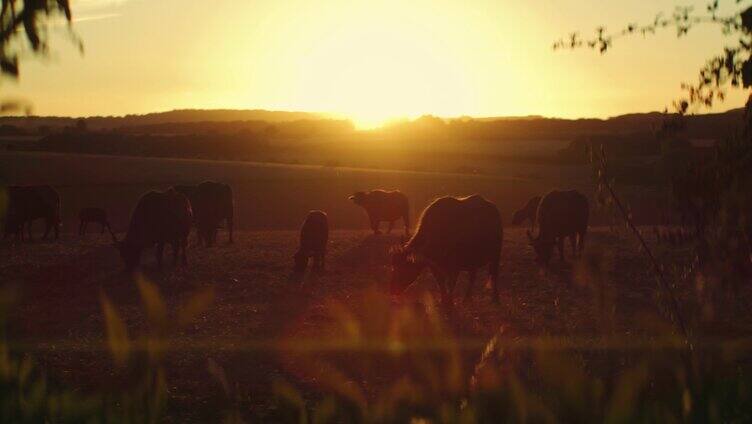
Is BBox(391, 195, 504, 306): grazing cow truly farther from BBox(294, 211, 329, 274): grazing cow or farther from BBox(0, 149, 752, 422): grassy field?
BBox(294, 211, 329, 274): grazing cow

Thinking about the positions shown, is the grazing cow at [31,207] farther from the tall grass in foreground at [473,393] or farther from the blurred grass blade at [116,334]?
the blurred grass blade at [116,334]

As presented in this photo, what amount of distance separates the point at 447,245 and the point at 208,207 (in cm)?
1305

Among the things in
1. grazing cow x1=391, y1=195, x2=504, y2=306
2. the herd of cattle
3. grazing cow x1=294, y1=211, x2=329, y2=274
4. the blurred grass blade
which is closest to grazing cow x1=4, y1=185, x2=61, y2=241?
the herd of cattle

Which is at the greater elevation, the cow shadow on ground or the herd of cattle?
the herd of cattle

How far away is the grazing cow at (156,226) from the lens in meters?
19.3

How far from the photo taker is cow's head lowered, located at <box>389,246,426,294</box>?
1438cm

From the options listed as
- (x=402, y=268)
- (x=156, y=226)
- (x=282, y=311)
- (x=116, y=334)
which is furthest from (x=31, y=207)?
(x=116, y=334)

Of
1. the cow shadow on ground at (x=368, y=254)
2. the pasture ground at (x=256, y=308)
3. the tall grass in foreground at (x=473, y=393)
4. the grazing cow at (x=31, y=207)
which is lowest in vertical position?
the cow shadow on ground at (x=368, y=254)

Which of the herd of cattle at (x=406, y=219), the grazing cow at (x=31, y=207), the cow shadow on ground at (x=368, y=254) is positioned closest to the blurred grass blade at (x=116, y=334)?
the herd of cattle at (x=406, y=219)

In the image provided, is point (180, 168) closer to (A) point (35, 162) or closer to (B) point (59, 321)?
(A) point (35, 162)

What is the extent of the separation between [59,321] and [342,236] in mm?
14598

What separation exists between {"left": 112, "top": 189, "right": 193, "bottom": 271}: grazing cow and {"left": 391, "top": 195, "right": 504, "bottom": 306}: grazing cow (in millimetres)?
7379

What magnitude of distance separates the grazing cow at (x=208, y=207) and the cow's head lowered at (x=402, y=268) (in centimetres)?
1188

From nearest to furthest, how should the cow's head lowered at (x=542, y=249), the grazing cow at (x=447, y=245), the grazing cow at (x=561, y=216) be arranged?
the grazing cow at (x=447, y=245) → the cow's head lowered at (x=542, y=249) → the grazing cow at (x=561, y=216)
